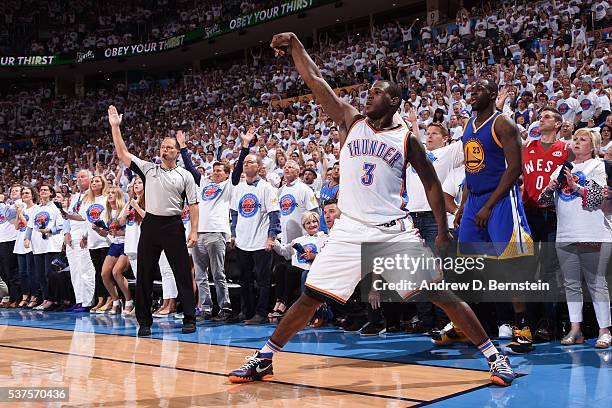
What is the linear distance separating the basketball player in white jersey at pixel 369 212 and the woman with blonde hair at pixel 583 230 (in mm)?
1840

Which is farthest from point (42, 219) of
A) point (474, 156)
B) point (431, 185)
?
point (431, 185)

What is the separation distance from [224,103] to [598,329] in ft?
64.2

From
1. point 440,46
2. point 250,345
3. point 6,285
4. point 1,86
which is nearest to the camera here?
point 250,345

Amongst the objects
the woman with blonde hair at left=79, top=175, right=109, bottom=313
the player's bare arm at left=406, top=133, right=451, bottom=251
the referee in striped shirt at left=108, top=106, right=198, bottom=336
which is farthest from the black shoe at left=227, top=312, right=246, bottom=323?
the player's bare arm at left=406, top=133, right=451, bottom=251

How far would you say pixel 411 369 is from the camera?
4.70 metres

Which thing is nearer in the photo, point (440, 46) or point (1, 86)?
point (440, 46)

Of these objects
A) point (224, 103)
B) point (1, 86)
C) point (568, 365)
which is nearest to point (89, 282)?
point (568, 365)

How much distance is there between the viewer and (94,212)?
9398 millimetres

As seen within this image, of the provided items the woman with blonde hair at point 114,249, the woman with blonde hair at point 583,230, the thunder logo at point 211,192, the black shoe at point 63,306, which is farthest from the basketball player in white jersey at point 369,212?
the black shoe at point 63,306

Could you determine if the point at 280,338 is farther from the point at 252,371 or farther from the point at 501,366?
the point at 501,366

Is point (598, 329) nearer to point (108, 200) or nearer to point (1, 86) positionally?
point (108, 200)

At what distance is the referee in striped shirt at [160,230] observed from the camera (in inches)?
272

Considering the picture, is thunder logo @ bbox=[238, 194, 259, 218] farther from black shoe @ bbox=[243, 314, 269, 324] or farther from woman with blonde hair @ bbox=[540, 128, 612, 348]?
woman with blonde hair @ bbox=[540, 128, 612, 348]

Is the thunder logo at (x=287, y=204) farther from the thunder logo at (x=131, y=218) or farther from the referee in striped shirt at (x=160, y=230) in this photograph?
the thunder logo at (x=131, y=218)
